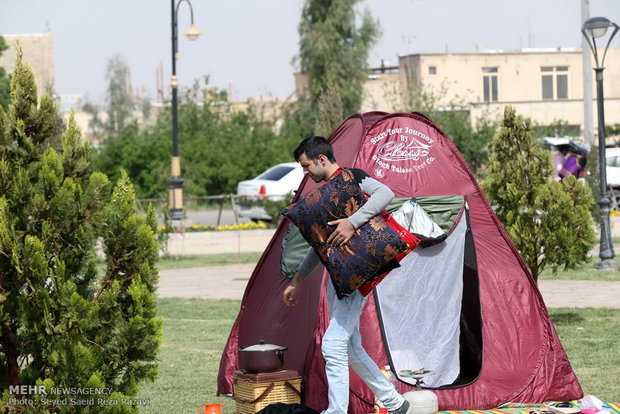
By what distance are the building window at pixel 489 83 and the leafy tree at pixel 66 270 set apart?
4714 cm

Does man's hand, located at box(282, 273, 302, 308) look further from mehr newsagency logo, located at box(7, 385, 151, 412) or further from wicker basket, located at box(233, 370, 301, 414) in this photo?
mehr newsagency logo, located at box(7, 385, 151, 412)

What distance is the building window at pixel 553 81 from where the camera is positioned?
51.6m

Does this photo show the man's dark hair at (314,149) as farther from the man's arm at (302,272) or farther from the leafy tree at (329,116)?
the leafy tree at (329,116)

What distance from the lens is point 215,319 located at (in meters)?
11.8

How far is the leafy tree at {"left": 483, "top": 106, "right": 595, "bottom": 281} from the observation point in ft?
33.9

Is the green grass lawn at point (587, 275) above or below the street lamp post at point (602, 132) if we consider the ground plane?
below

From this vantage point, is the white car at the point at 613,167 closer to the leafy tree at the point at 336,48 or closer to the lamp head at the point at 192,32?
the lamp head at the point at 192,32

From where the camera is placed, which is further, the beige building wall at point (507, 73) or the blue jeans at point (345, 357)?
the beige building wall at point (507, 73)

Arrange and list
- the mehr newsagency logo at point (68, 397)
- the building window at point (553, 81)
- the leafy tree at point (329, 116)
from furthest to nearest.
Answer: the building window at point (553, 81) < the leafy tree at point (329, 116) < the mehr newsagency logo at point (68, 397)

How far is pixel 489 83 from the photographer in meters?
51.2

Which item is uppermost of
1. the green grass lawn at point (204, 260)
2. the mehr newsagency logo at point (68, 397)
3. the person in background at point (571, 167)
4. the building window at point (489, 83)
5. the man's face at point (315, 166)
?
the building window at point (489, 83)

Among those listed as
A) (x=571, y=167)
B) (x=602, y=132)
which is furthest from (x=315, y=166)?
(x=571, y=167)

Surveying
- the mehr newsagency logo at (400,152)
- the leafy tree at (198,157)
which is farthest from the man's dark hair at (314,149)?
the leafy tree at (198,157)

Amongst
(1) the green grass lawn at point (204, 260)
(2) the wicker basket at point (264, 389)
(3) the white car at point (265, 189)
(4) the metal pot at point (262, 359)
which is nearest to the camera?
(2) the wicker basket at point (264, 389)
